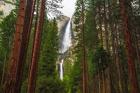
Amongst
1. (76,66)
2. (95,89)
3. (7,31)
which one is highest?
(7,31)

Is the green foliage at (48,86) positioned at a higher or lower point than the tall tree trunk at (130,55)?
lower

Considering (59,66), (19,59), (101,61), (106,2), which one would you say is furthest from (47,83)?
(59,66)

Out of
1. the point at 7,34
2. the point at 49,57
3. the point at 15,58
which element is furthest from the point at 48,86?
the point at 15,58

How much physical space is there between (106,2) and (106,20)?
2.63m

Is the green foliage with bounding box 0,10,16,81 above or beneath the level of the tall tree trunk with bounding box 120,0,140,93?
above

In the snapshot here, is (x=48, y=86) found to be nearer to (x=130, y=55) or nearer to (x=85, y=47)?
(x=85, y=47)

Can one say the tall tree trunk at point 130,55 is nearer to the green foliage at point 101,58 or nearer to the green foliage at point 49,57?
the green foliage at point 101,58

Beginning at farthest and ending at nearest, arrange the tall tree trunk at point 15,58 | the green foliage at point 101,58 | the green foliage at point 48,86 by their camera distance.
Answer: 1. the green foliage at point 101,58
2. the green foliage at point 48,86
3. the tall tree trunk at point 15,58

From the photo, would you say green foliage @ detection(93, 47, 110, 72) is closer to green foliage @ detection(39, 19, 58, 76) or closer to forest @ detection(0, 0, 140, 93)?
forest @ detection(0, 0, 140, 93)

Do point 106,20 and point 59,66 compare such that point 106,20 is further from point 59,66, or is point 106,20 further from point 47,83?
point 59,66

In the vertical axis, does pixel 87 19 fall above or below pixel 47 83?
above

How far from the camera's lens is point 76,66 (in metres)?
39.6

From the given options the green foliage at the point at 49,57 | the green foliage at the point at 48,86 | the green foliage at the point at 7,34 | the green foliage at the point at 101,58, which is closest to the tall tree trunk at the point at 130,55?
the green foliage at the point at 48,86

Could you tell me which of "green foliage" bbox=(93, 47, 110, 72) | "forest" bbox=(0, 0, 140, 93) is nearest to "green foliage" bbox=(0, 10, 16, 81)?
"forest" bbox=(0, 0, 140, 93)
